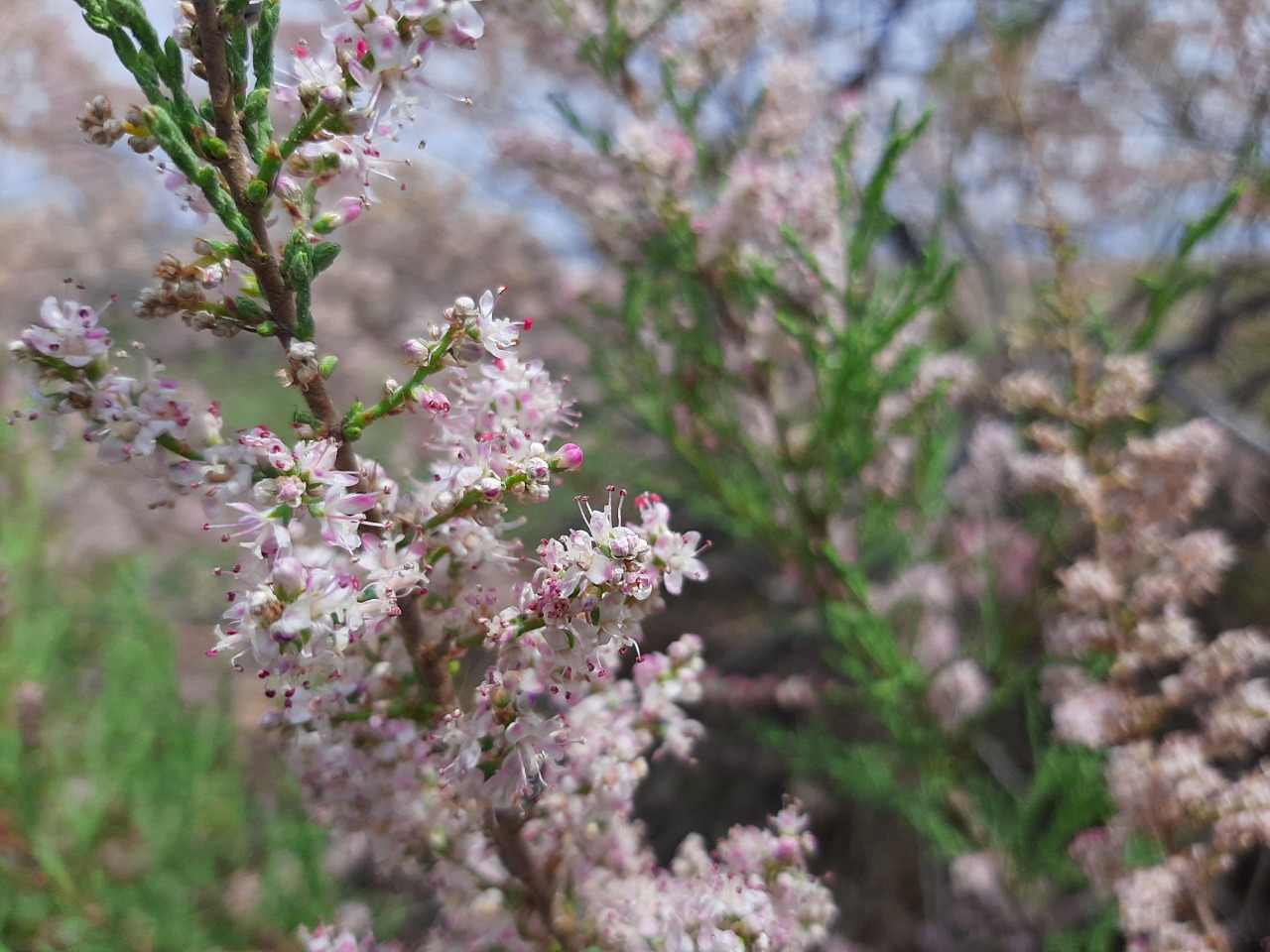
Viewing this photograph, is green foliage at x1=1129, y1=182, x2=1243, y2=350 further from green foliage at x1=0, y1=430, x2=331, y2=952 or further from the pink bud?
green foliage at x1=0, y1=430, x2=331, y2=952

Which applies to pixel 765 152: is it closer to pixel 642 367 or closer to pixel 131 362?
pixel 642 367

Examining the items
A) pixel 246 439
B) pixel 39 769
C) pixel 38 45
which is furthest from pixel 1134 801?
pixel 38 45

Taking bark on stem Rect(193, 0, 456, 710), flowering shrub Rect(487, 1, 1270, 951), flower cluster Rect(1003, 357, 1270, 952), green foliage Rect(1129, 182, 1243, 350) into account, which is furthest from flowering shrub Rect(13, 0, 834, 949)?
green foliage Rect(1129, 182, 1243, 350)

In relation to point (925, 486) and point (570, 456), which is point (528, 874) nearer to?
point (570, 456)

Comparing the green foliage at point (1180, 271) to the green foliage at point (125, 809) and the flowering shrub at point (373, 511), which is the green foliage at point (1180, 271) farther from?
the green foliage at point (125, 809)

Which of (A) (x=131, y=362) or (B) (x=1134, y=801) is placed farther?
(B) (x=1134, y=801)
